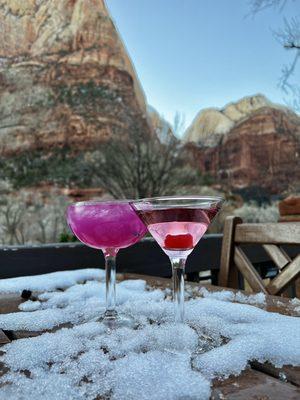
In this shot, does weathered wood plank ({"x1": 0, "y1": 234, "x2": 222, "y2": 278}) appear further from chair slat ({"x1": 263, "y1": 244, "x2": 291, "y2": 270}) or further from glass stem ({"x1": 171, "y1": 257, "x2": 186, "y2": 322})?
glass stem ({"x1": 171, "y1": 257, "x2": 186, "y2": 322})

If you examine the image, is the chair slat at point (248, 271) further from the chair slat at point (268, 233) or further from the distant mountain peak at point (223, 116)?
the distant mountain peak at point (223, 116)

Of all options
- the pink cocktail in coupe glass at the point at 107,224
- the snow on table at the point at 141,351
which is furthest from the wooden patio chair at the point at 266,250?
the pink cocktail in coupe glass at the point at 107,224

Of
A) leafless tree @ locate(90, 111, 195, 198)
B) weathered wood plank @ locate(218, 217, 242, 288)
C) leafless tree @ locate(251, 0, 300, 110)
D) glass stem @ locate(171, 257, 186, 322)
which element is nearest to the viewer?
glass stem @ locate(171, 257, 186, 322)

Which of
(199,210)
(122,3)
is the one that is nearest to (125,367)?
(199,210)

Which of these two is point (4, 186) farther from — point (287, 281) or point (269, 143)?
point (287, 281)

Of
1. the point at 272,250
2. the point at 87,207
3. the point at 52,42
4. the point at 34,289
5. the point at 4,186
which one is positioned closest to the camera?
the point at 87,207

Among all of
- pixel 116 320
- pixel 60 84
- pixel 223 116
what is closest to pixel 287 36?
pixel 116 320

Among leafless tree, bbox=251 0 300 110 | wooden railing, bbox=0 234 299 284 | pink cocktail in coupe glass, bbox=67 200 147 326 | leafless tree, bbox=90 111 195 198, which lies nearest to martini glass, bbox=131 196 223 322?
pink cocktail in coupe glass, bbox=67 200 147 326
